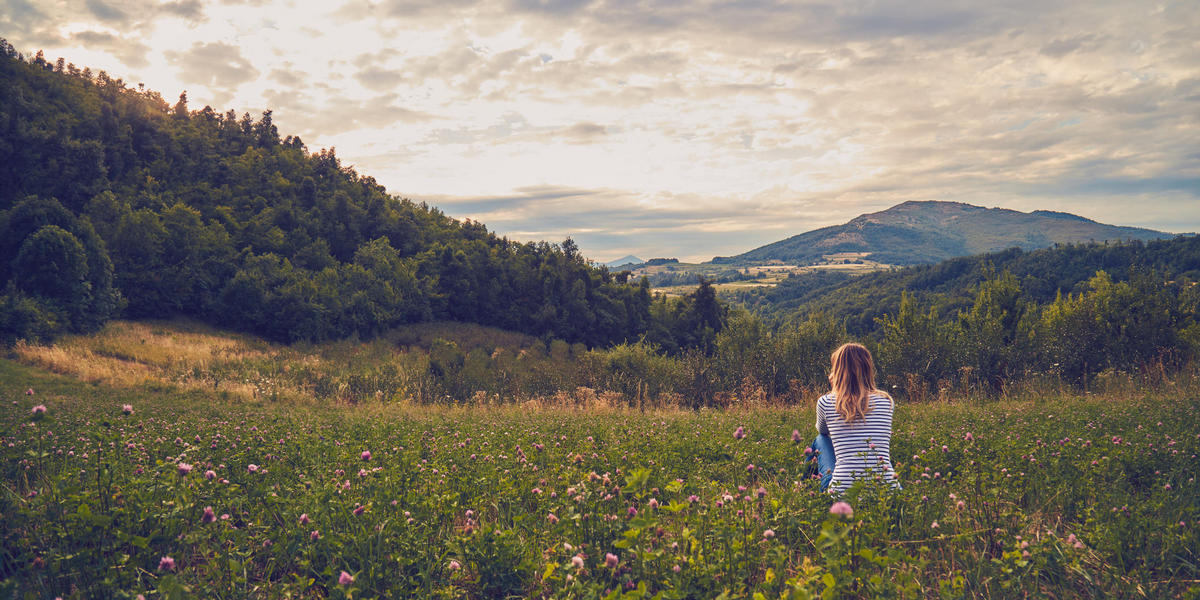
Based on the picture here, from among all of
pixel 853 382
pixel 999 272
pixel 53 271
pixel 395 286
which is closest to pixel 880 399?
pixel 853 382

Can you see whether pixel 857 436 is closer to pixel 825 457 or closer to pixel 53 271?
pixel 825 457

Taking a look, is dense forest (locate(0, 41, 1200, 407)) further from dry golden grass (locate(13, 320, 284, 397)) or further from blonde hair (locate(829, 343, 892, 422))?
blonde hair (locate(829, 343, 892, 422))

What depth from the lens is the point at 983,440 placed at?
529cm

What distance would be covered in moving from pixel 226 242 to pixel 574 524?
179 ft

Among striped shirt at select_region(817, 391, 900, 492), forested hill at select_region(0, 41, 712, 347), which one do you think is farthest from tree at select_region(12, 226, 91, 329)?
striped shirt at select_region(817, 391, 900, 492)

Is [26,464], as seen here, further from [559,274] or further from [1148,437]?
[559,274]

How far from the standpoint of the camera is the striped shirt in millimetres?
4020

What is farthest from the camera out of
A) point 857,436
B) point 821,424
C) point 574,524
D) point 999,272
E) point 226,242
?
point 226,242

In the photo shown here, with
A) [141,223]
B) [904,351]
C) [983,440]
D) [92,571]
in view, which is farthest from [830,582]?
[141,223]

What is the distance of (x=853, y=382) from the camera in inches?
178

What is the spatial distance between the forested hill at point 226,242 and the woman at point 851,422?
33.4 m

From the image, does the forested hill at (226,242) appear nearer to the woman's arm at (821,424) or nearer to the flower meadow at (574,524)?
the flower meadow at (574,524)

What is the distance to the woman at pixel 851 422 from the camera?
4.11 metres

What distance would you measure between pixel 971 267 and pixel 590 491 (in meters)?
153
